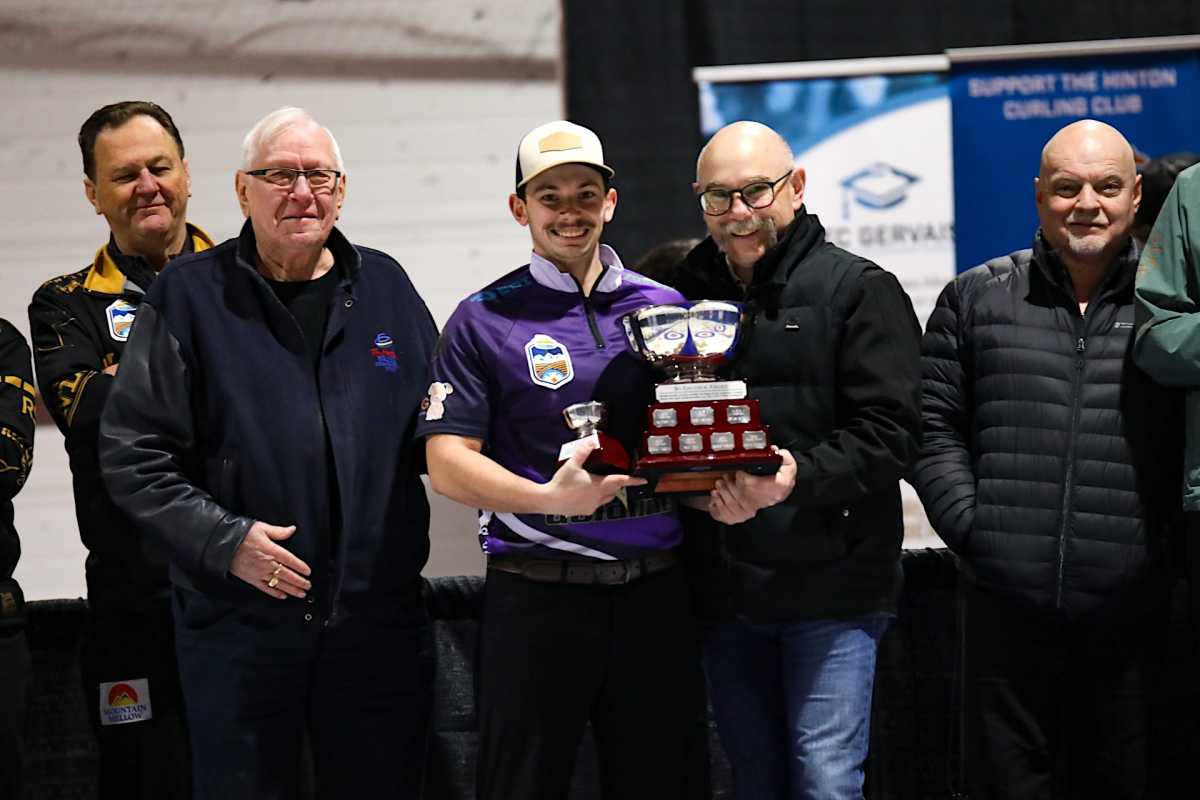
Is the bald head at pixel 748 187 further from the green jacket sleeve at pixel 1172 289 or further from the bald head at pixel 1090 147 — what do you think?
the green jacket sleeve at pixel 1172 289

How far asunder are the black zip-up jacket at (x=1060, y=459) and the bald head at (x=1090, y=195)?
5 cm

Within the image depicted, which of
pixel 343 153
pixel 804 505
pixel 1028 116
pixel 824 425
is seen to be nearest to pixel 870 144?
pixel 1028 116

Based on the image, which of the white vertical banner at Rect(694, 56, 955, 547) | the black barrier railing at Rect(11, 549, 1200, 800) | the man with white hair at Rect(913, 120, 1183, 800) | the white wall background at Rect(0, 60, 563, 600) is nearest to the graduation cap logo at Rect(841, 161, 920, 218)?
the white vertical banner at Rect(694, 56, 955, 547)

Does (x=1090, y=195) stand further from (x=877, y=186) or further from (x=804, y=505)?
(x=877, y=186)

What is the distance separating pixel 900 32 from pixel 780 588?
356 centimetres

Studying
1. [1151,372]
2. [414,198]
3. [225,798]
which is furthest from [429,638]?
[414,198]

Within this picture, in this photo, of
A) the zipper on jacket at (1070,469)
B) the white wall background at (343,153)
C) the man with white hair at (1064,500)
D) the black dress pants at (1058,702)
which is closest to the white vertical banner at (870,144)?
the white wall background at (343,153)

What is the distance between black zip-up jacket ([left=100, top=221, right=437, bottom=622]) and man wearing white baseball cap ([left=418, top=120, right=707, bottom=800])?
19 centimetres

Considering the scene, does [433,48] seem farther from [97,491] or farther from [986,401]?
[986,401]

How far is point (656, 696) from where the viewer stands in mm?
2646

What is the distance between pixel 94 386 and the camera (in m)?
→ 3.05

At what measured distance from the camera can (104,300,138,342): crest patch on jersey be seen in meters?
3.22

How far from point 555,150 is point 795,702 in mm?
1255

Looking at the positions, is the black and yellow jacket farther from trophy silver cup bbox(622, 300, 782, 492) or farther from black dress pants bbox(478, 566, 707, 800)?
trophy silver cup bbox(622, 300, 782, 492)
